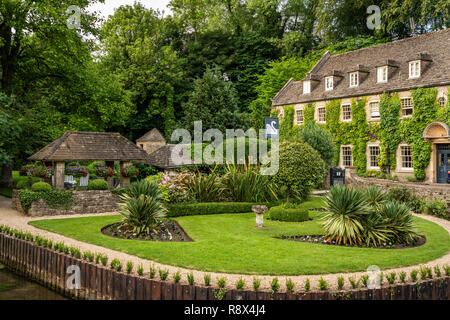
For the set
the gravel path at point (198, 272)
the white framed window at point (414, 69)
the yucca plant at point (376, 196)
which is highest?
the white framed window at point (414, 69)

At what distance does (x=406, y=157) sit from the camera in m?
29.0

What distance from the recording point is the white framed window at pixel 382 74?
30.5m

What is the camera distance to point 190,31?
54.3m

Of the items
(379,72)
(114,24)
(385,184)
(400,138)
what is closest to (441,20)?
(379,72)

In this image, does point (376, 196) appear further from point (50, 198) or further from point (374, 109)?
point (374, 109)

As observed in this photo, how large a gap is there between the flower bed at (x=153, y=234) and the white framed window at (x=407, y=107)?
20.6 metres

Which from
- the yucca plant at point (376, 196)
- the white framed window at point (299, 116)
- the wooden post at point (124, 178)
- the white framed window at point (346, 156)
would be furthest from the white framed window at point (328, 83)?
the yucca plant at point (376, 196)

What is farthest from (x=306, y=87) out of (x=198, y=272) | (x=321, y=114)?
(x=198, y=272)

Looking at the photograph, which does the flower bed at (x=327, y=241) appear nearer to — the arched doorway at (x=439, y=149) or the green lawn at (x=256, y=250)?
the green lawn at (x=256, y=250)

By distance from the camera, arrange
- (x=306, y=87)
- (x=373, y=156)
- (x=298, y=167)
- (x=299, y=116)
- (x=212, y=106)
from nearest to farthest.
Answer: (x=298, y=167), (x=373, y=156), (x=306, y=87), (x=299, y=116), (x=212, y=106)

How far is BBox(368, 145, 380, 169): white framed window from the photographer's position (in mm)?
30894

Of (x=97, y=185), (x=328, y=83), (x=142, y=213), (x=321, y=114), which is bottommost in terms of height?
(x=142, y=213)

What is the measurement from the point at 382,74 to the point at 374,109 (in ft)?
9.08
